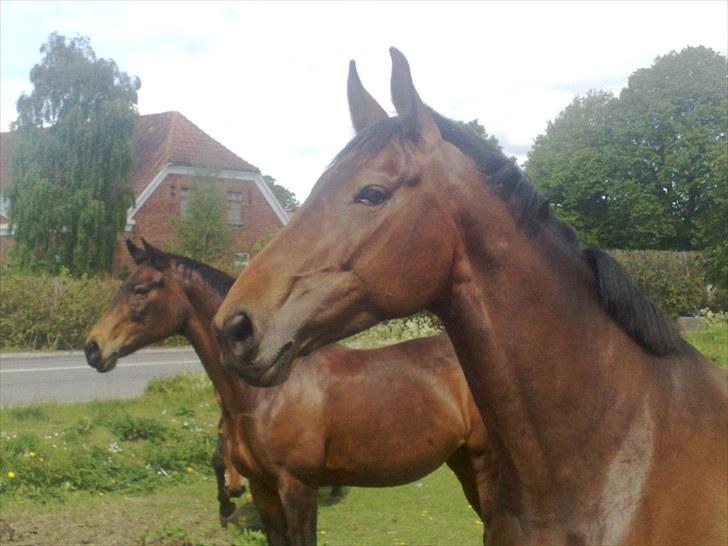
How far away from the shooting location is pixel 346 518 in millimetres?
7418

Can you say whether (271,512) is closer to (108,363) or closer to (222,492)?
(222,492)

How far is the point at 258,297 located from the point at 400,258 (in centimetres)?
36

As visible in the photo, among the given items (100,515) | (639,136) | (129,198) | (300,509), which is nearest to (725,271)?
(300,509)

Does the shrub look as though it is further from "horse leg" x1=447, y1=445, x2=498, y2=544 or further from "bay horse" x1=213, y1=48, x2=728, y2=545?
"bay horse" x1=213, y1=48, x2=728, y2=545

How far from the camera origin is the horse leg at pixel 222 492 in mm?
6836

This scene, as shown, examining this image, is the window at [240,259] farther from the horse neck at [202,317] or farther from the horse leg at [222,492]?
the horse neck at [202,317]

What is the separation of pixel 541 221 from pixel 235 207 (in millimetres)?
33659

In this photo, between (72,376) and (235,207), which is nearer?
(72,376)

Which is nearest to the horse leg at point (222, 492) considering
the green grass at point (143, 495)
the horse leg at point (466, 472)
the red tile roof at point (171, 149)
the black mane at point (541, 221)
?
the green grass at point (143, 495)

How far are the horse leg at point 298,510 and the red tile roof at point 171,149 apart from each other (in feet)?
95.6

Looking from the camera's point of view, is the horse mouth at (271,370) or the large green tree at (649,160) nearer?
the horse mouth at (271,370)

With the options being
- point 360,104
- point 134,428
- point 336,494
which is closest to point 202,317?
point 336,494

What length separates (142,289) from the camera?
20.2 feet

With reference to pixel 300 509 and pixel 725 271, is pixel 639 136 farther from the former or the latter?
pixel 300 509
